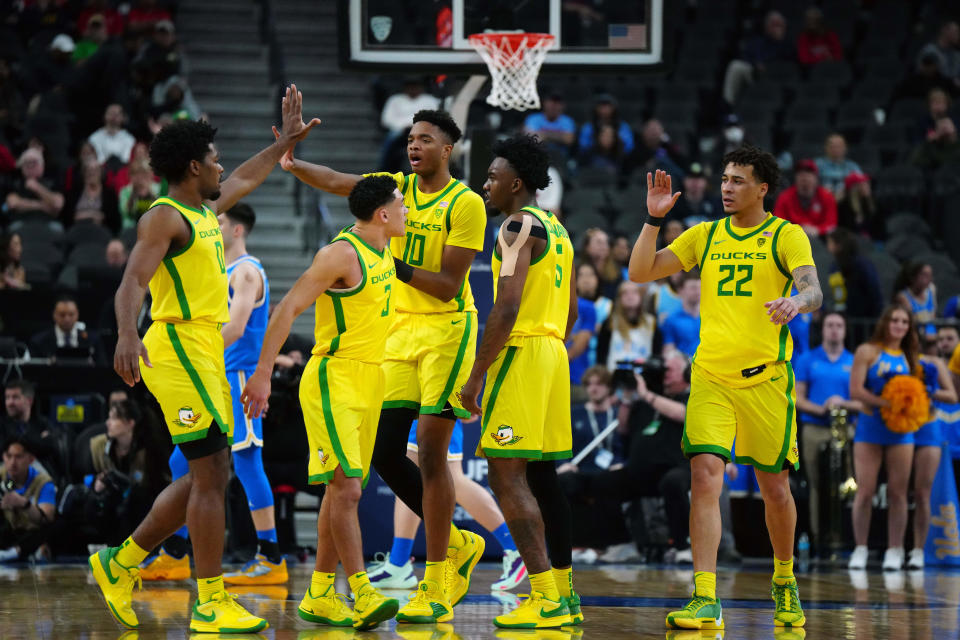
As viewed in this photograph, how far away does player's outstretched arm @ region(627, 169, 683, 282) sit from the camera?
714 cm

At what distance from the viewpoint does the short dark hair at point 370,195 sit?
271 inches

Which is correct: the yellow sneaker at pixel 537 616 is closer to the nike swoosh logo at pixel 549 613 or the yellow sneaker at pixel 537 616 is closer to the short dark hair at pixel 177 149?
the nike swoosh logo at pixel 549 613

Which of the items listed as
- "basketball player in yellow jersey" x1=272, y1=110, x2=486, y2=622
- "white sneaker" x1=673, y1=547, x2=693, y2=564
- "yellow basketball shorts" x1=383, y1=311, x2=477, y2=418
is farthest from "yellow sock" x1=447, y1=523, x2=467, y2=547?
"white sneaker" x1=673, y1=547, x2=693, y2=564

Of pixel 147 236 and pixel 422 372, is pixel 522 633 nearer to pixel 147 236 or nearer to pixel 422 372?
pixel 422 372

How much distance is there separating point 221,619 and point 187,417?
3.15ft

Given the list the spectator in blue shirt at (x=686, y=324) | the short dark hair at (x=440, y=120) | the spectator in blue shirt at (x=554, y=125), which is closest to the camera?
the short dark hair at (x=440, y=120)

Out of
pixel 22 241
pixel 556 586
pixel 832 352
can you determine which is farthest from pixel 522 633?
pixel 22 241

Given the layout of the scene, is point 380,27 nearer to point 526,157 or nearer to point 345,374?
point 526,157

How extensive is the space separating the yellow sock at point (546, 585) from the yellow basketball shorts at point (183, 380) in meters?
1.68

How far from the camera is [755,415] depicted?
712cm

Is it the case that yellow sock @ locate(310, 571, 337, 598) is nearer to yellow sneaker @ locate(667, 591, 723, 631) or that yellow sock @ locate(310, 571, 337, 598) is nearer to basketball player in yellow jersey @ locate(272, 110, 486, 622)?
basketball player in yellow jersey @ locate(272, 110, 486, 622)

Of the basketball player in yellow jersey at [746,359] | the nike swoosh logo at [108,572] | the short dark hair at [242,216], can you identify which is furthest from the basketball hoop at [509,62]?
the nike swoosh logo at [108,572]

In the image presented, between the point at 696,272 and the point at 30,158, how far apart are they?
7.20m

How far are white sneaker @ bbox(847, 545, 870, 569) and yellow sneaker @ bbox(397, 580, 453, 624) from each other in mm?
4885
